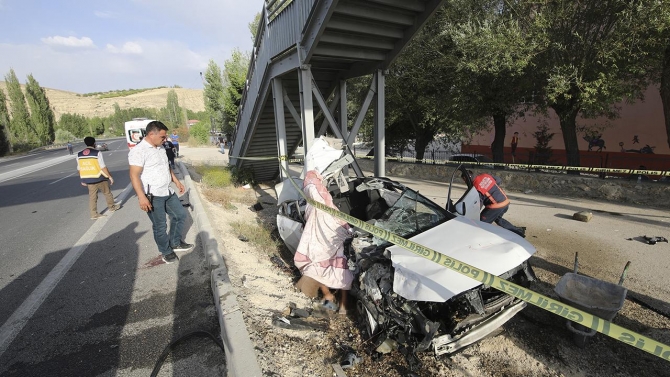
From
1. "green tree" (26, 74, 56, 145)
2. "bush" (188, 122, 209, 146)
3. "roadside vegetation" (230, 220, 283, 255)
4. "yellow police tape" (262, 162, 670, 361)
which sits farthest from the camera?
"green tree" (26, 74, 56, 145)

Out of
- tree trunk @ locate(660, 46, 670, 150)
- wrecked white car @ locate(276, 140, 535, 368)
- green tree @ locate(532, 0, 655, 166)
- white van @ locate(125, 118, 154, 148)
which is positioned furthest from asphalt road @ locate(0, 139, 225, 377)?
white van @ locate(125, 118, 154, 148)

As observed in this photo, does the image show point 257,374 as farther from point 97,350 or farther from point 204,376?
point 97,350

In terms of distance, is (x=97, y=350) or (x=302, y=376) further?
(x=97, y=350)

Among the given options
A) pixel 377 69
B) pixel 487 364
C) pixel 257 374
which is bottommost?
pixel 487 364

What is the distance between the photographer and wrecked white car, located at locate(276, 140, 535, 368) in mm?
A: 2355

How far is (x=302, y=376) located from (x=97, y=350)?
1.70 m

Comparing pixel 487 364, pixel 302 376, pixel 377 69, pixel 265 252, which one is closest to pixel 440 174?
pixel 377 69

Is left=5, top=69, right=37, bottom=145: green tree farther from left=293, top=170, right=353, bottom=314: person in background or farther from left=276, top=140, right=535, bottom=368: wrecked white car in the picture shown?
left=276, top=140, right=535, bottom=368: wrecked white car

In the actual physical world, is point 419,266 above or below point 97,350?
above

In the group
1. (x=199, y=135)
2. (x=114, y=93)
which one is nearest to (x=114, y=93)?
(x=114, y=93)

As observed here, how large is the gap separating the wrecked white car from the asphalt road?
1.35m

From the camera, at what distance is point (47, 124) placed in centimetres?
4484

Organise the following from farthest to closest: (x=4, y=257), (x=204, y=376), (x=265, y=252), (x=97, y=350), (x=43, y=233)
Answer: (x=43, y=233), (x=265, y=252), (x=4, y=257), (x=97, y=350), (x=204, y=376)

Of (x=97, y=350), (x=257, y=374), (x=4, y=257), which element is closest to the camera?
(x=257, y=374)
